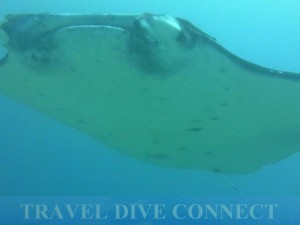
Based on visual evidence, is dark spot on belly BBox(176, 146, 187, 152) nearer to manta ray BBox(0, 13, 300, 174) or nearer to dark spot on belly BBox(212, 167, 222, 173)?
manta ray BBox(0, 13, 300, 174)

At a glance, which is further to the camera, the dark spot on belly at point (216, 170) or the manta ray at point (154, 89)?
the dark spot on belly at point (216, 170)

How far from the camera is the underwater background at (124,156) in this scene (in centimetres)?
161

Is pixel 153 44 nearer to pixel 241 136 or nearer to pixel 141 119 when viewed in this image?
pixel 141 119

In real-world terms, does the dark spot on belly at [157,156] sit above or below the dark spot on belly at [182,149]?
below

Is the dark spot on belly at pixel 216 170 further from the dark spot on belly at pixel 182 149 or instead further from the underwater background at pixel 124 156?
the dark spot on belly at pixel 182 149

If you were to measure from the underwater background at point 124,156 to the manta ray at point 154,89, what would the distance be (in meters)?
0.04

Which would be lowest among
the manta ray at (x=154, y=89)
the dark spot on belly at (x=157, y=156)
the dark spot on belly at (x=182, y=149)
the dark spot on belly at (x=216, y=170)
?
the dark spot on belly at (x=216, y=170)

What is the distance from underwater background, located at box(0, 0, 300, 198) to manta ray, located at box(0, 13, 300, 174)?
0.13 feet

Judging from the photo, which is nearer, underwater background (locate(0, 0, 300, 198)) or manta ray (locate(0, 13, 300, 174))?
manta ray (locate(0, 13, 300, 174))

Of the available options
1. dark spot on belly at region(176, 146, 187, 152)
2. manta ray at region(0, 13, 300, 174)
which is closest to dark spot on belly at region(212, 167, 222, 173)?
manta ray at region(0, 13, 300, 174)

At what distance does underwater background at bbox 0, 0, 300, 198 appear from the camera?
5.29 ft

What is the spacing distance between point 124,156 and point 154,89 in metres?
0.28

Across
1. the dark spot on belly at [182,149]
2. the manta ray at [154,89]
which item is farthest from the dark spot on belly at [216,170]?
the dark spot on belly at [182,149]

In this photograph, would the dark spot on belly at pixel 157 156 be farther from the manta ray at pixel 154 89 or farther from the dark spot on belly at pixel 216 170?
the dark spot on belly at pixel 216 170
